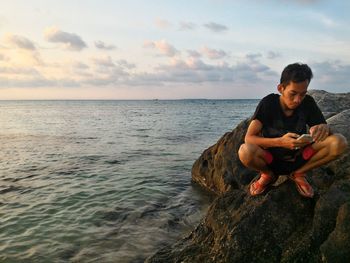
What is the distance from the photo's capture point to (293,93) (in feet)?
14.7

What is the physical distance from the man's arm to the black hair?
659 millimetres

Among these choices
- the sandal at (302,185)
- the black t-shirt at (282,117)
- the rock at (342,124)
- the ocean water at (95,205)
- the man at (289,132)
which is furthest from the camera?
the ocean water at (95,205)

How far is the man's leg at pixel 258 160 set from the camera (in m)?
4.59

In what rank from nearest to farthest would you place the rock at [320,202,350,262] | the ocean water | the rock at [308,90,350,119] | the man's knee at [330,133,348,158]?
the rock at [320,202,350,262] → the man's knee at [330,133,348,158] → the ocean water → the rock at [308,90,350,119]

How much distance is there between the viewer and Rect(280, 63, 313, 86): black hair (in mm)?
4336

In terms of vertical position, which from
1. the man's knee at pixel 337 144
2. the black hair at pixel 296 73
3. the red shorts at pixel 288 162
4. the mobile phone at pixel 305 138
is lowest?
the red shorts at pixel 288 162

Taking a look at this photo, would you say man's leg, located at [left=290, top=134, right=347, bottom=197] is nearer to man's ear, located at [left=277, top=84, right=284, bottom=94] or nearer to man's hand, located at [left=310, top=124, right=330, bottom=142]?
man's hand, located at [left=310, top=124, right=330, bottom=142]

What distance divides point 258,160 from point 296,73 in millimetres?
1199

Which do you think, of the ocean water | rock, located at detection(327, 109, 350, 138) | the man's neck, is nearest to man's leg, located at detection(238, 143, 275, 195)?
the man's neck

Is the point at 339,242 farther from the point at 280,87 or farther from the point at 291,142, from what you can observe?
the point at 280,87

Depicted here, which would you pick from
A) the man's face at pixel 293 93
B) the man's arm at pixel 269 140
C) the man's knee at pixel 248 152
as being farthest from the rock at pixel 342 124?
the man's knee at pixel 248 152

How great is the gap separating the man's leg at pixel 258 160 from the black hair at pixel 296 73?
92 cm

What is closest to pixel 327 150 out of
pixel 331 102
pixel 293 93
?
pixel 293 93

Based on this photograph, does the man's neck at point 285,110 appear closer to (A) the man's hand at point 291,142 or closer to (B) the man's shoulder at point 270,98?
(B) the man's shoulder at point 270,98
